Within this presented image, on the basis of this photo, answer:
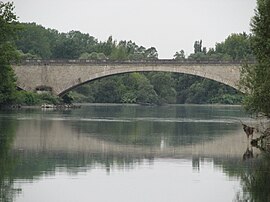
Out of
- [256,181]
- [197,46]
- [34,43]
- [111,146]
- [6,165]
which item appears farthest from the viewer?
[197,46]

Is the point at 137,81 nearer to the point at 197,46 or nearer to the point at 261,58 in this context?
the point at 197,46

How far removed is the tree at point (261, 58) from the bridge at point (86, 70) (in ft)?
144

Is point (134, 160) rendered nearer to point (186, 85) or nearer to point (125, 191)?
point (125, 191)

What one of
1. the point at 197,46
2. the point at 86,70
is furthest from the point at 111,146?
the point at 197,46

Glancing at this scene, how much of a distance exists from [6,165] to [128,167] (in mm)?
3736

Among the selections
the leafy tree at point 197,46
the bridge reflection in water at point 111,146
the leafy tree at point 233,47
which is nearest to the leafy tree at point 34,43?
the leafy tree at point 233,47

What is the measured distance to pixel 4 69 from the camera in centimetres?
5753

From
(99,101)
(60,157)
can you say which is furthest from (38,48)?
(60,157)

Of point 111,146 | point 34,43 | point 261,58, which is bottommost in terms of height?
point 111,146

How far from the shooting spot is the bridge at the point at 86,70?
7462cm

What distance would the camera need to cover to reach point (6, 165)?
2242 cm

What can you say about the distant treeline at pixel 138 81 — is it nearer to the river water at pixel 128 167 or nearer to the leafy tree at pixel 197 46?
the leafy tree at pixel 197 46

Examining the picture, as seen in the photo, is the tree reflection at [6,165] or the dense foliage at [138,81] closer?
the tree reflection at [6,165]

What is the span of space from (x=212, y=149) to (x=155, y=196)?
1288 cm
